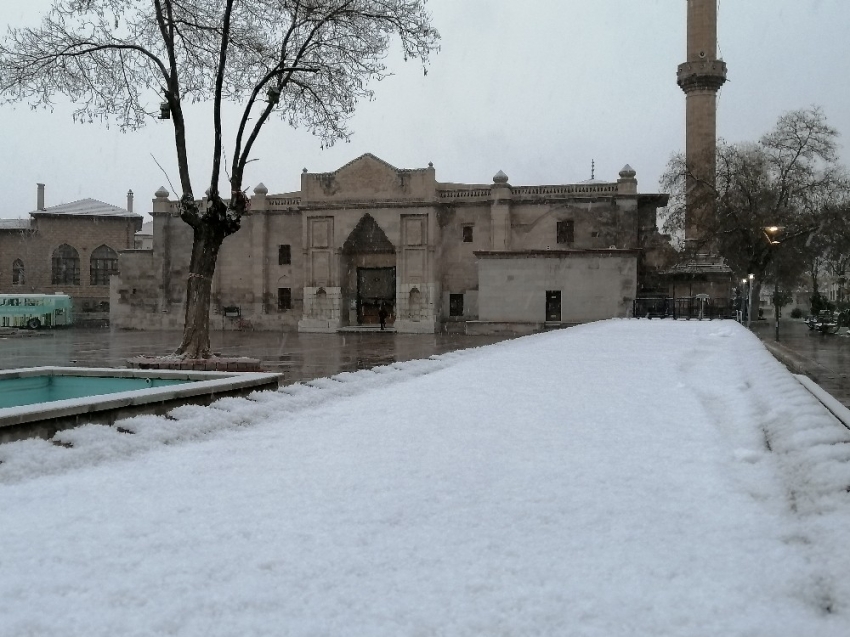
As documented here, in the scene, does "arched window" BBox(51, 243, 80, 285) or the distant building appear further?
"arched window" BBox(51, 243, 80, 285)

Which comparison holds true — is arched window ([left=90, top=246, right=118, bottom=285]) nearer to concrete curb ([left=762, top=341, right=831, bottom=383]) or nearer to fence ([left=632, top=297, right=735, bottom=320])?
fence ([left=632, top=297, right=735, bottom=320])

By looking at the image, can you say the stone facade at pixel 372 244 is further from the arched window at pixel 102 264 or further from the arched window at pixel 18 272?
the arched window at pixel 18 272

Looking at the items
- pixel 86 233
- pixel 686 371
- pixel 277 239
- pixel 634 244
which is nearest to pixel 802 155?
pixel 634 244

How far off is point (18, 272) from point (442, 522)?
5880 cm

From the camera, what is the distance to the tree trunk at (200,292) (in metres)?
12.8

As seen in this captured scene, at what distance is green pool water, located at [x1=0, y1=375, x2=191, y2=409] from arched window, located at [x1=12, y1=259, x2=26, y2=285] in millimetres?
50993

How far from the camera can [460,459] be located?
3705mm

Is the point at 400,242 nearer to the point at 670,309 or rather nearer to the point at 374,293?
the point at 374,293

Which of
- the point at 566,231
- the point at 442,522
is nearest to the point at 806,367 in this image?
the point at 442,522

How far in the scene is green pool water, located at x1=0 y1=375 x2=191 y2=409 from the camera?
8.00 m

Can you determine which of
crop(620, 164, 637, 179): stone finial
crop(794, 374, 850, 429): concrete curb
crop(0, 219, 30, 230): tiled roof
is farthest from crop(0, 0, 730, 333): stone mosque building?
crop(794, 374, 850, 429): concrete curb

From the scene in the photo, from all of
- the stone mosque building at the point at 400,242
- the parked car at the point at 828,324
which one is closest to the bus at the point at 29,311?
the stone mosque building at the point at 400,242

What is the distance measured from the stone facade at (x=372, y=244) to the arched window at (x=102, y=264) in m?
12.4

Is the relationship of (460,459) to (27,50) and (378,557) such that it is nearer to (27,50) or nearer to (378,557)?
(378,557)
